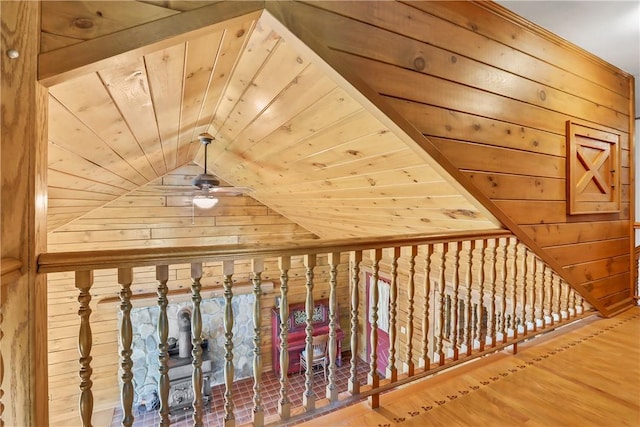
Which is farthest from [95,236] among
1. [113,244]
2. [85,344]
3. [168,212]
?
[85,344]

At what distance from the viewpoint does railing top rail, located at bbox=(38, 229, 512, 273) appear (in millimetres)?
921

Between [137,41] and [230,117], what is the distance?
3.64 ft

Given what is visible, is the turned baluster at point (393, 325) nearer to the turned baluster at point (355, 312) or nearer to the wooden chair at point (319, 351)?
the turned baluster at point (355, 312)

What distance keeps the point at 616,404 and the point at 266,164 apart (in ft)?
9.03

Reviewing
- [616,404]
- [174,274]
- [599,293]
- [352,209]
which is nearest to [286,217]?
[174,274]

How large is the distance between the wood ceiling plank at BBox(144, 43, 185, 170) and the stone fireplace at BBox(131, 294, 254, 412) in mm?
3550

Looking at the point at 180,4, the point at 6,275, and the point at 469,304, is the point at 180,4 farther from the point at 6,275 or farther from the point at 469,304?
the point at 469,304

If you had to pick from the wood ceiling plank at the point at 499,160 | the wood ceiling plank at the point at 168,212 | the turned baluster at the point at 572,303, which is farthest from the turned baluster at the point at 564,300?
the wood ceiling plank at the point at 168,212

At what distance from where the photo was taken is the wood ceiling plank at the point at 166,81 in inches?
42.8

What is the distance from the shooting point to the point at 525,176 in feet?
6.49

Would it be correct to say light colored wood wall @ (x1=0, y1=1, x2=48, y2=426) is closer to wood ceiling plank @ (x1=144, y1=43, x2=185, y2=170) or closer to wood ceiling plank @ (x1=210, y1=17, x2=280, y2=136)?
wood ceiling plank @ (x1=144, y1=43, x2=185, y2=170)

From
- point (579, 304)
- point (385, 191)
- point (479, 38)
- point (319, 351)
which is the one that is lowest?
point (319, 351)

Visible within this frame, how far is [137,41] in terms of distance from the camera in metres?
0.91

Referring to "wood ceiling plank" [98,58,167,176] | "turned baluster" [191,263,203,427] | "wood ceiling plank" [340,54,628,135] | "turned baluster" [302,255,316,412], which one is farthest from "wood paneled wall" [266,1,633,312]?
"turned baluster" [191,263,203,427]
